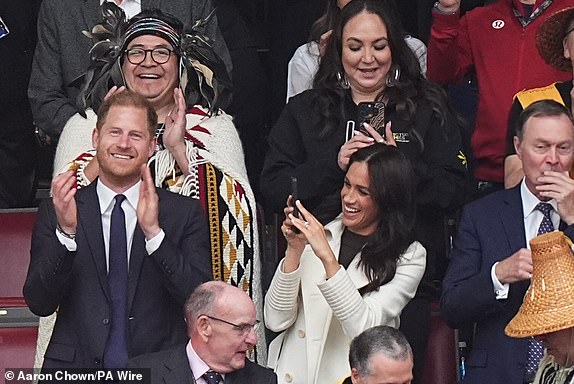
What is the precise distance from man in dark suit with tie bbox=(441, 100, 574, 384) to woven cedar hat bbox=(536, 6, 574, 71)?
60 cm

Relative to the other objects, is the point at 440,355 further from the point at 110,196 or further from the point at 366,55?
the point at 110,196

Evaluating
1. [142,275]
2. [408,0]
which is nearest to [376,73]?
[142,275]

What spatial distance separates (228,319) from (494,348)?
126 centimetres

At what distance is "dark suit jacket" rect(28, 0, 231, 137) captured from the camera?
8.38m

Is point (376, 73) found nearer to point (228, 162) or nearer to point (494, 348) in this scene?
point (228, 162)

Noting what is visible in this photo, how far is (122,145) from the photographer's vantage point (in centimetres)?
693

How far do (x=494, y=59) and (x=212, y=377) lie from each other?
8.68ft

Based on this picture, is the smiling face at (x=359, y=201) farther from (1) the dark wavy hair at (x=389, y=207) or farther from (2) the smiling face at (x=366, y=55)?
(2) the smiling face at (x=366, y=55)

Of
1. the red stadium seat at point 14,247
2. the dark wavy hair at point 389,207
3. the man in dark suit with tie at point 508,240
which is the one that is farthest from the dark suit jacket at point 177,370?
the red stadium seat at point 14,247

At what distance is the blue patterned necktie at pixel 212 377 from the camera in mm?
6473

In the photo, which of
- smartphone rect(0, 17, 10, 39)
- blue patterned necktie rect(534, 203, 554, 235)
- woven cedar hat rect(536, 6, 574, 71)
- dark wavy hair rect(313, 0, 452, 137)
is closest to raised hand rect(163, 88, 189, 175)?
dark wavy hair rect(313, 0, 452, 137)

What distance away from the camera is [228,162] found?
305 inches

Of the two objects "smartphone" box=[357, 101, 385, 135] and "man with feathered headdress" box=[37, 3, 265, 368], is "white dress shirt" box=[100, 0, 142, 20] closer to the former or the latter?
"man with feathered headdress" box=[37, 3, 265, 368]

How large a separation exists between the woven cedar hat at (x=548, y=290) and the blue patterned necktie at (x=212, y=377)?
1.12 m
